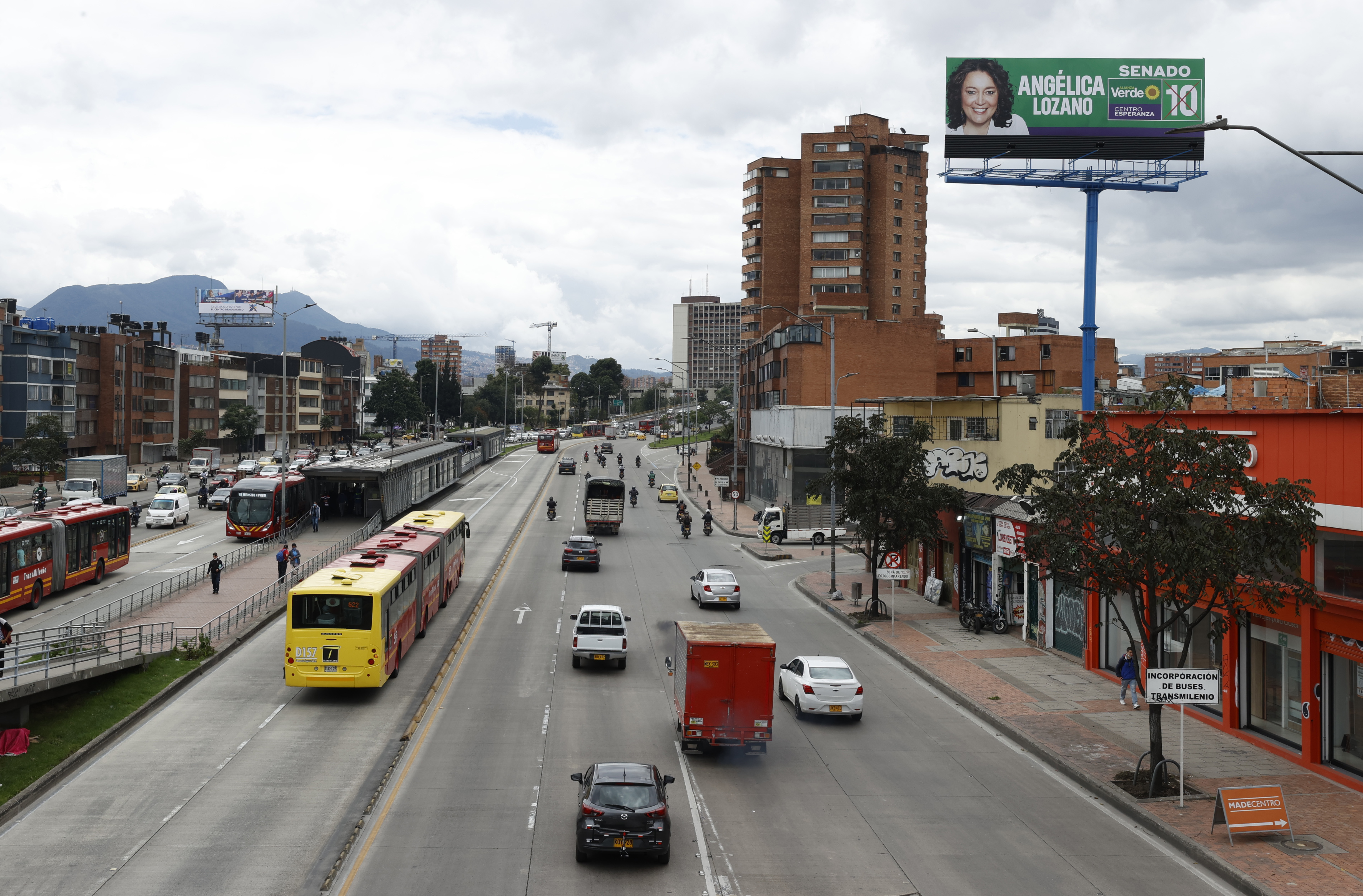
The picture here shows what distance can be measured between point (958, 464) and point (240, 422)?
96.7m

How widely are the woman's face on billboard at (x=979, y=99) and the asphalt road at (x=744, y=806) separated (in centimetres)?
2192

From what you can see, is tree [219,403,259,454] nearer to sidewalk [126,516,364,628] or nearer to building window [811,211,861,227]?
building window [811,211,861,227]

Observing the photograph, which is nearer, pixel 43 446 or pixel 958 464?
pixel 958 464

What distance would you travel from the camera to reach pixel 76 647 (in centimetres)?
2261

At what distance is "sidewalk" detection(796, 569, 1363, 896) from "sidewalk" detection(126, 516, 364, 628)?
21.2 metres

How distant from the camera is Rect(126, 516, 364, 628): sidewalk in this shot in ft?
102

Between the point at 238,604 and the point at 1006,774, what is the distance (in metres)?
24.3

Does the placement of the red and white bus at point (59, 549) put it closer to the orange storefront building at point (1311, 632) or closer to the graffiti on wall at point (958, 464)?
the graffiti on wall at point (958, 464)

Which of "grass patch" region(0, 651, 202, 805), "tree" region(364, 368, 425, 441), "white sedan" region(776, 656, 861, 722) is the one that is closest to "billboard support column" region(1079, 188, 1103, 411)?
"white sedan" region(776, 656, 861, 722)

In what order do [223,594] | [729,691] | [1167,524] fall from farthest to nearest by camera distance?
[223,594], [729,691], [1167,524]

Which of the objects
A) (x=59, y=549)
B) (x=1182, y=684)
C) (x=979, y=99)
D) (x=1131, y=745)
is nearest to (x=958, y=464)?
(x=979, y=99)

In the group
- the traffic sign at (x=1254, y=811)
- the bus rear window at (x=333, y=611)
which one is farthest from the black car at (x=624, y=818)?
the bus rear window at (x=333, y=611)

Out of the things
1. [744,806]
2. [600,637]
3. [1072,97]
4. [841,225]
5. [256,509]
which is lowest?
[744,806]

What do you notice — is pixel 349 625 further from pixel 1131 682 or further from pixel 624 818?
pixel 1131 682
